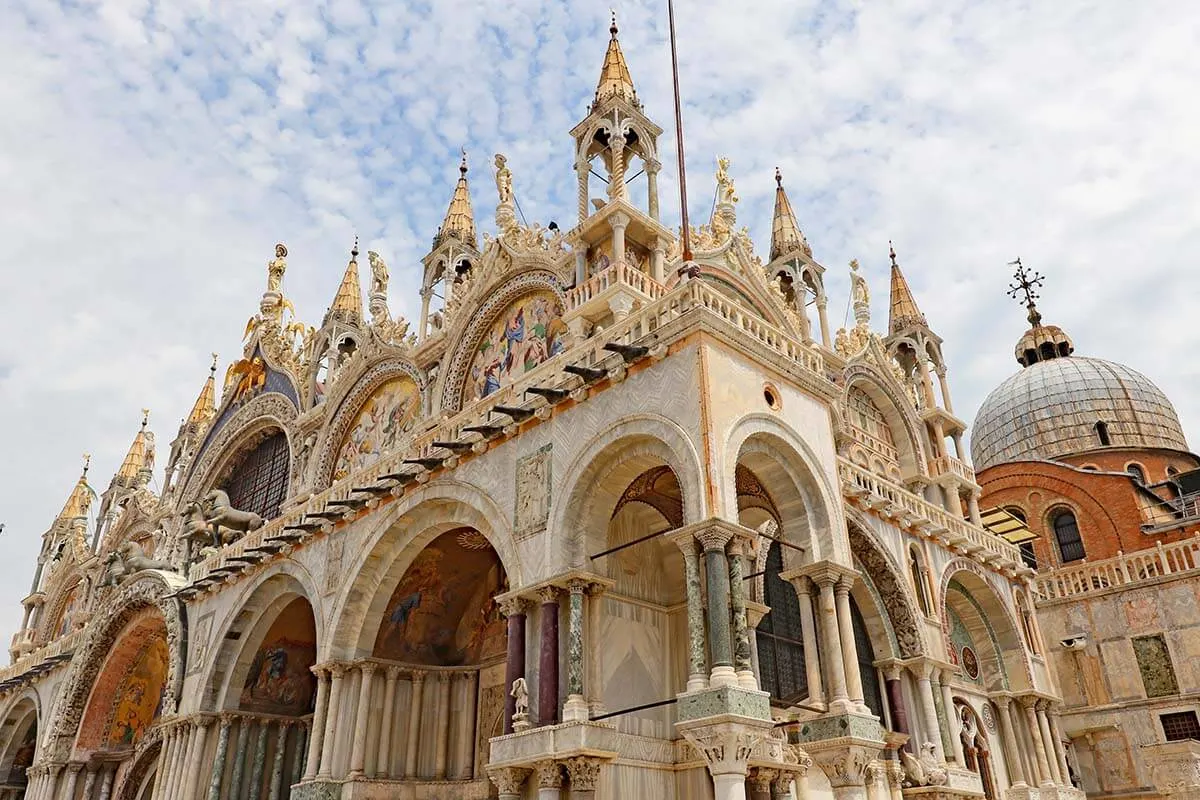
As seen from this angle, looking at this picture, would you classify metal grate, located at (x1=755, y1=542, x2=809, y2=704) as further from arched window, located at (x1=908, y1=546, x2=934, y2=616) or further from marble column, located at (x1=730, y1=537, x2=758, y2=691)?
marble column, located at (x1=730, y1=537, x2=758, y2=691)

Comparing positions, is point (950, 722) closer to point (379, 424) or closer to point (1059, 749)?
point (1059, 749)

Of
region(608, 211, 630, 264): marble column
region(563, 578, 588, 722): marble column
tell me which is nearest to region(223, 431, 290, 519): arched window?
Answer: region(608, 211, 630, 264): marble column

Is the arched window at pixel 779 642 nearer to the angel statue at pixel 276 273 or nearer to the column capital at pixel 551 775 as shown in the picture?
the column capital at pixel 551 775

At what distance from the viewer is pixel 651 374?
12945 millimetres

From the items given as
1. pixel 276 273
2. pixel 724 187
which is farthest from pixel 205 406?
pixel 724 187

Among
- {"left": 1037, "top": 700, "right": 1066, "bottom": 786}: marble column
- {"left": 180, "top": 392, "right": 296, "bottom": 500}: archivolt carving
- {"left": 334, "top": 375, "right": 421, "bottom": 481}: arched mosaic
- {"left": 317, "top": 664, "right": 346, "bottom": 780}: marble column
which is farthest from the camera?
{"left": 180, "top": 392, "right": 296, "bottom": 500}: archivolt carving

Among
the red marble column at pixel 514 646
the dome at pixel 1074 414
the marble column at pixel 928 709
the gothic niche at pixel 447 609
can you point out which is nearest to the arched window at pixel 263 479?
the gothic niche at pixel 447 609

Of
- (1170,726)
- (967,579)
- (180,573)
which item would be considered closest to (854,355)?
(967,579)

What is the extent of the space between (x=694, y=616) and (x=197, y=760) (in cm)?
1324

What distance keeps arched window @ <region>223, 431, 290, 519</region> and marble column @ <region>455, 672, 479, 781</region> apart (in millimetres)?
10786

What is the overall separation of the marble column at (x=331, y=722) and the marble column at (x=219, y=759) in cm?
413

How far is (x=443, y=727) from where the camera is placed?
17.4 metres

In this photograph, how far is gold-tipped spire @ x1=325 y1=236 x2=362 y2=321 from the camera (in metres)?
27.2

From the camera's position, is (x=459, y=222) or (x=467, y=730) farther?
(x=459, y=222)
